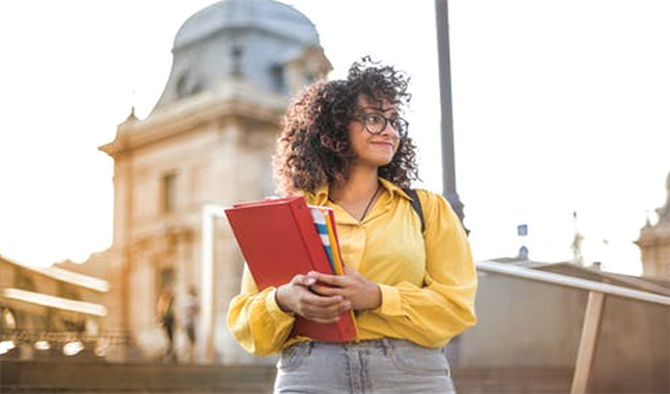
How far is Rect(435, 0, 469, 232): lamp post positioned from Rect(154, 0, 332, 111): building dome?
3.04m

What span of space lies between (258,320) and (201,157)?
499 inches

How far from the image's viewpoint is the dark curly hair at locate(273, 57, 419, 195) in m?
2.83

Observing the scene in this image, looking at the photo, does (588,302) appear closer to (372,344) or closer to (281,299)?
(372,344)

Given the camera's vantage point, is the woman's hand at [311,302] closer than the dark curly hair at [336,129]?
Yes

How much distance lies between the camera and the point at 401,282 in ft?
8.71

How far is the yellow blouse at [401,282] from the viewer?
262 centimetres

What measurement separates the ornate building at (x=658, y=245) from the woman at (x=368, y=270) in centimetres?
241

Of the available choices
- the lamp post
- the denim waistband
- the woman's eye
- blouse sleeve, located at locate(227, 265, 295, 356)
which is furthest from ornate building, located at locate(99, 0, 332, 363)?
the denim waistband

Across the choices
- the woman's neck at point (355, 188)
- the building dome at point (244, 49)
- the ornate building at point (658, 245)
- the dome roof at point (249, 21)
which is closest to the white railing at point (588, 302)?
the ornate building at point (658, 245)

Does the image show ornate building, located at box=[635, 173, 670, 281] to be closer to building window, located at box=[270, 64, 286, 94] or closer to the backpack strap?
the backpack strap

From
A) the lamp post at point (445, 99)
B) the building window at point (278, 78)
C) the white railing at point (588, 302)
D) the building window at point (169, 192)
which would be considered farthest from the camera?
the building window at point (278, 78)

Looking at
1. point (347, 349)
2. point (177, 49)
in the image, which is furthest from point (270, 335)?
point (177, 49)

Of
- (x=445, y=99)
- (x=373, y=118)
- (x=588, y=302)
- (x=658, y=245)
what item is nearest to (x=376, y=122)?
(x=373, y=118)

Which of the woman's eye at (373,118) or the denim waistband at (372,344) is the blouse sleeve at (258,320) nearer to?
the denim waistband at (372,344)
